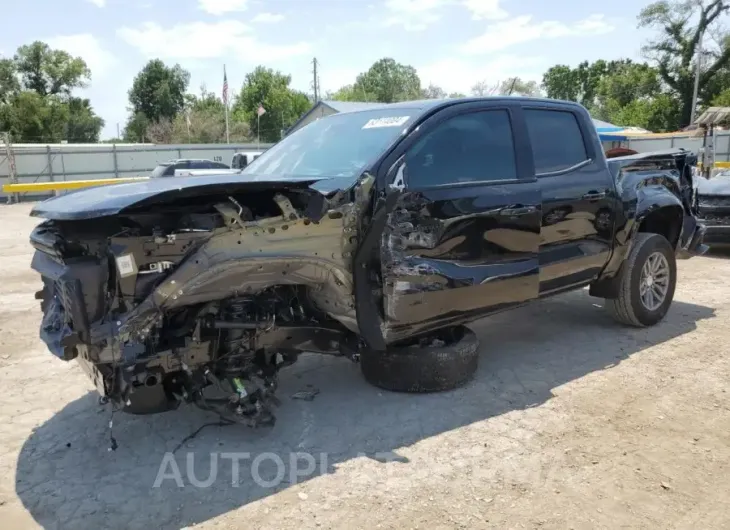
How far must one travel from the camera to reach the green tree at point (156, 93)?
6259cm

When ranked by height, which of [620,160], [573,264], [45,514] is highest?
[620,160]

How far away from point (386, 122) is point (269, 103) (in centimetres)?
6422

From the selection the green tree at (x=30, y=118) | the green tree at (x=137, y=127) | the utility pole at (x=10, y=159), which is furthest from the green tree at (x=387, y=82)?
the utility pole at (x=10, y=159)

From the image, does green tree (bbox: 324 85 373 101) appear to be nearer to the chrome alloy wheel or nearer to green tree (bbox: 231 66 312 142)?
green tree (bbox: 231 66 312 142)

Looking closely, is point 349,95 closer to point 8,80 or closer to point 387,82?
point 387,82

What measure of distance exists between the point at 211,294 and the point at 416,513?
1506mm

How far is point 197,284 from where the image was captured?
3.09m

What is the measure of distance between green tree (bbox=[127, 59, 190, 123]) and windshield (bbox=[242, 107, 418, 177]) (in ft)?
204

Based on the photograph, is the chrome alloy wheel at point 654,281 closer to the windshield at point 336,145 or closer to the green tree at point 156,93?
the windshield at point 336,145

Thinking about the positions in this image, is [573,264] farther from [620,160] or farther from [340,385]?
[340,385]

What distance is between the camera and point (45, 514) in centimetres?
288

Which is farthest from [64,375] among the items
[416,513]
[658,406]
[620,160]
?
[620,160]

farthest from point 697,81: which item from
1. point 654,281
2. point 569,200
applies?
point 569,200

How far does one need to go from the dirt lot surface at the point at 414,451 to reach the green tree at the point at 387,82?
2971 inches
